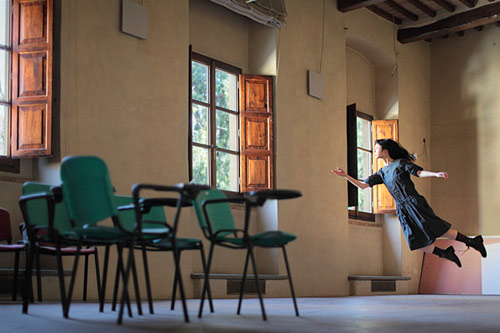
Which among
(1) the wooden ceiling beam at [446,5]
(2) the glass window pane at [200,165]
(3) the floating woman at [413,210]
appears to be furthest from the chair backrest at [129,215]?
(1) the wooden ceiling beam at [446,5]

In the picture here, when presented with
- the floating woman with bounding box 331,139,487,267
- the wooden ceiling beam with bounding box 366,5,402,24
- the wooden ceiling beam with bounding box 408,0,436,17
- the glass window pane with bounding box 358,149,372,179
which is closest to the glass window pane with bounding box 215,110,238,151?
the floating woman with bounding box 331,139,487,267

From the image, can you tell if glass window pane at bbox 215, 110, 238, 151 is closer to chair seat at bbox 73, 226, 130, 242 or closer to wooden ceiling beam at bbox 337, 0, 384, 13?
wooden ceiling beam at bbox 337, 0, 384, 13

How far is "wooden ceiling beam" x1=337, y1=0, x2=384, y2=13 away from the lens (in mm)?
9000

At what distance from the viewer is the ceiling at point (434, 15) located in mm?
9758

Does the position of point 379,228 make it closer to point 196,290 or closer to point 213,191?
point 196,290

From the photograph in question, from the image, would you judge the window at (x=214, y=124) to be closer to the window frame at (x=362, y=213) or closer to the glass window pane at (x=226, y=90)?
the glass window pane at (x=226, y=90)

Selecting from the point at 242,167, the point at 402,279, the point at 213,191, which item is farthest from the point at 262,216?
the point at 213,191

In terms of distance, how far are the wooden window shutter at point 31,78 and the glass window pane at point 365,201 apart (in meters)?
5.77

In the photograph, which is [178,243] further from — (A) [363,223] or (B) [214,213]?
(A) [363,223]

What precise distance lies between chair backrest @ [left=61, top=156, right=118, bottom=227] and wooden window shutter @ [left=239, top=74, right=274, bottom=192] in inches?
189

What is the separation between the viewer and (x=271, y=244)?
363cm

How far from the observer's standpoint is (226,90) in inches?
320

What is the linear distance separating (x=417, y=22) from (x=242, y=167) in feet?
14.4

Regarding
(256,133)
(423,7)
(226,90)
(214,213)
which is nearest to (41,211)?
(214,213)
